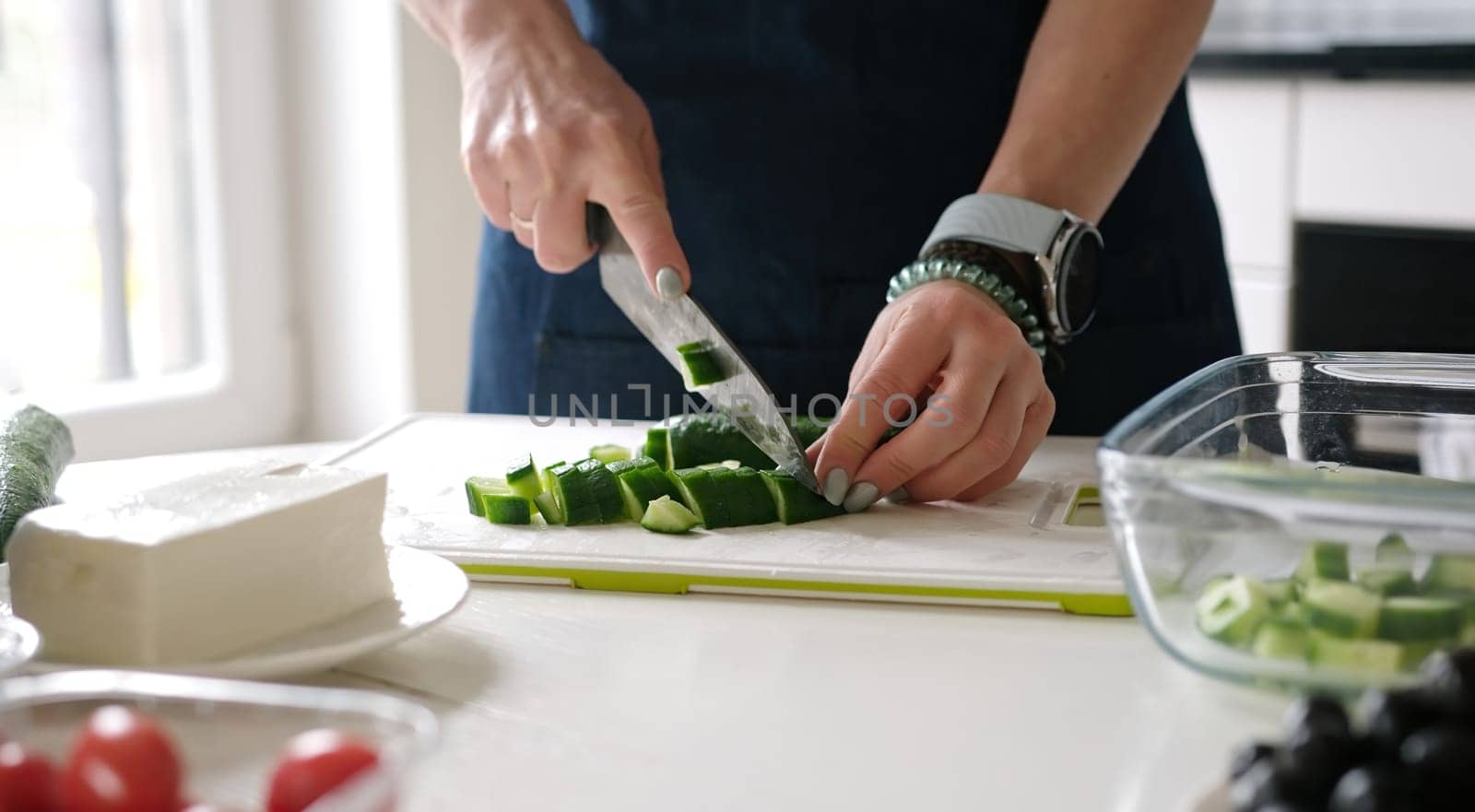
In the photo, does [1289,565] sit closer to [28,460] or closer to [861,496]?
[861,496]

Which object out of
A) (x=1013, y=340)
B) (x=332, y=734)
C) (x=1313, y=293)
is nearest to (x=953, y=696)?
(x=332, y=734)

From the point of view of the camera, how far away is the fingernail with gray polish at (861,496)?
1.49 metres

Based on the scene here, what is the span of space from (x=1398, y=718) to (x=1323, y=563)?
252mm

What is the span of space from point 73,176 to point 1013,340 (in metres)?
2.41

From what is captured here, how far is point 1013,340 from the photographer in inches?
60.7

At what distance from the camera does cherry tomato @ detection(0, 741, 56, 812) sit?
0.67 metres

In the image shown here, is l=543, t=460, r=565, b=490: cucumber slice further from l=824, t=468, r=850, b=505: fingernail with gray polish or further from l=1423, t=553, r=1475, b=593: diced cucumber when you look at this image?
l=1423, t=553, r=1475, b=593: diced cucumber

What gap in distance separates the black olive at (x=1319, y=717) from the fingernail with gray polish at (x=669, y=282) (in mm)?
933

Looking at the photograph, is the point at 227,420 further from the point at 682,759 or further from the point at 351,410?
the point at 682,759

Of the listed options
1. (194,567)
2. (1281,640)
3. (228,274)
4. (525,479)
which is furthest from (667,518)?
(228,274)

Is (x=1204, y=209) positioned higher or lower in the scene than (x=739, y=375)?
higher

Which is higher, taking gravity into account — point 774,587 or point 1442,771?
point 1442,771

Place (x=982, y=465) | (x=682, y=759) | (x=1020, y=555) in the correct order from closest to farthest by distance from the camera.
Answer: (x=682, y=759)
(x=1020, y=555)
(x=982, y=465)

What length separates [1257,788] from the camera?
0.69m
